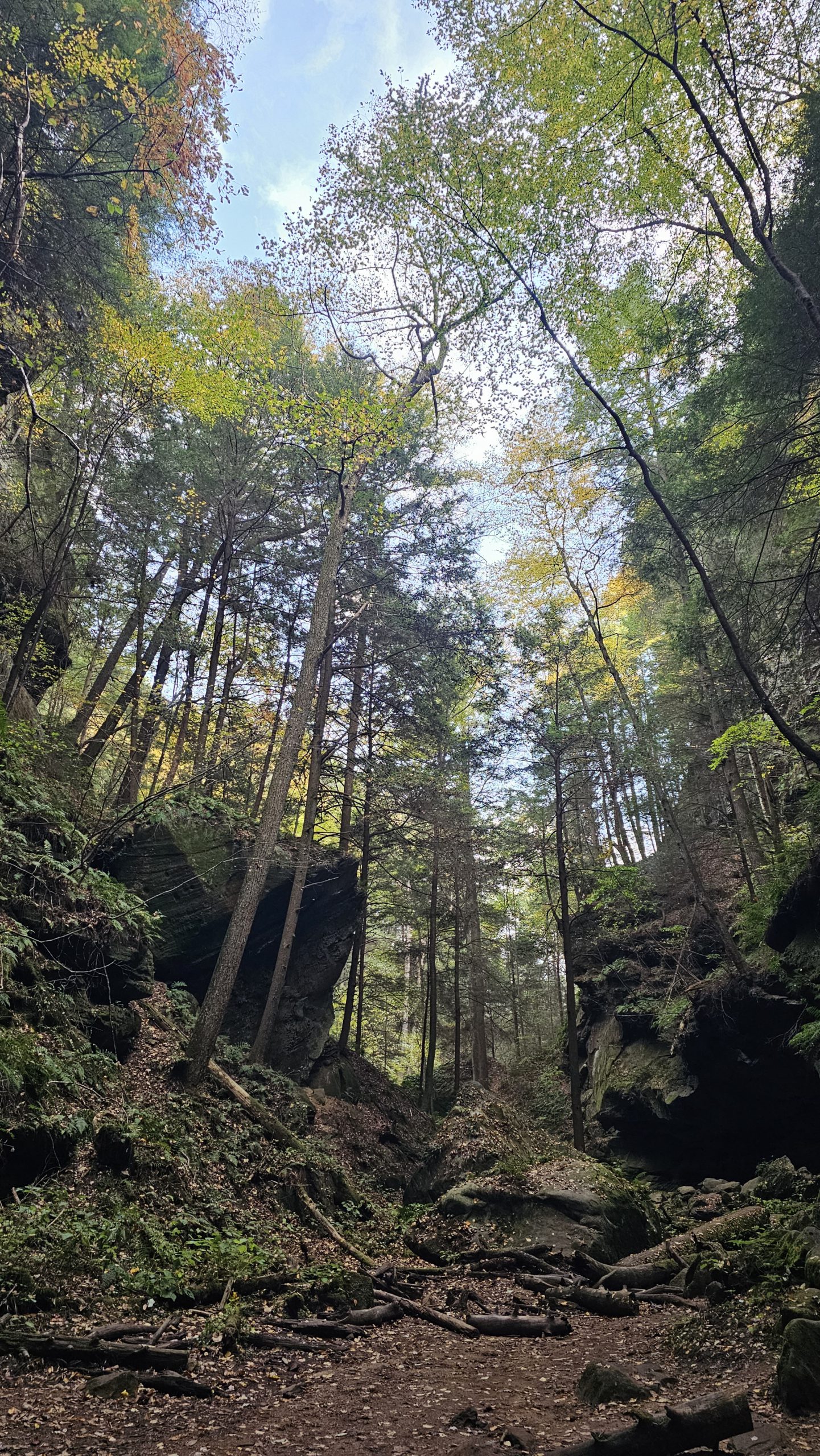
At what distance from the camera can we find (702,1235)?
824cm

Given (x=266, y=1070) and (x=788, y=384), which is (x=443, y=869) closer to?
(x=266, y=1070)

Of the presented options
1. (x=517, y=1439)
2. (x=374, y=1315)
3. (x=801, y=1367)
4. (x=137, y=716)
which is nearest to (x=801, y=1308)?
(x=801, y=1367)

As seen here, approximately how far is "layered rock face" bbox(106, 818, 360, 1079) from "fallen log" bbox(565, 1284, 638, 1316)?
24.7 ft

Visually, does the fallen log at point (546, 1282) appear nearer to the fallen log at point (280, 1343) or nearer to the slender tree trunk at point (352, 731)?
the fallen log at point (280, 1343)

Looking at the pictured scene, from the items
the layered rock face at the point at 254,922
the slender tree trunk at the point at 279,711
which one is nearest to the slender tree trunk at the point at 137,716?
the layered rock face at the point at 254,922

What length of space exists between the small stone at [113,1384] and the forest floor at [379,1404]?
46 mm

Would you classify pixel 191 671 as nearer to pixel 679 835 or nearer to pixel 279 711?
pixel 279 711

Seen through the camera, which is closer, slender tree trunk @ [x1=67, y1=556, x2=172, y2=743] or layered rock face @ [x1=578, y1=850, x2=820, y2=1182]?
layered rock face @ [x1=578, y1=850, x2=820, y2=1182]

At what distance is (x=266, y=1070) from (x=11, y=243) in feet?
44.5

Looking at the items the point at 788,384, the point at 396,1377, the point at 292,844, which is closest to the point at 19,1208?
the point at 396,1377

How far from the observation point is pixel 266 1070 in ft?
39.6

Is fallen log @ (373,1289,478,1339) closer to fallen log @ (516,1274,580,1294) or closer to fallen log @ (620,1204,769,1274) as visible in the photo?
fallen log @ (516,1274,580,1294)

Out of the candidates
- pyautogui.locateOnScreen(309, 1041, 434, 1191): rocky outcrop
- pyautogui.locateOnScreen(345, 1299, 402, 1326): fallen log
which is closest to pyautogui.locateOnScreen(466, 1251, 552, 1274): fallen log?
pyautogui.locateOnScreen(345, 1299, 402, 1326): fallen log

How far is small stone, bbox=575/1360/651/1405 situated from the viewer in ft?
13.6
